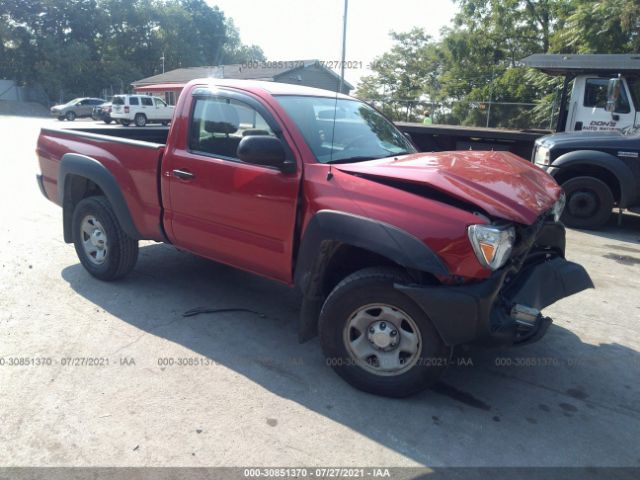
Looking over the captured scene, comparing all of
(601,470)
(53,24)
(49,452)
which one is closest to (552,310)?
(601,470)

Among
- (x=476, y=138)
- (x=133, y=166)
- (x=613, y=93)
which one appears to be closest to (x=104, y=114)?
(x=476, y=138)

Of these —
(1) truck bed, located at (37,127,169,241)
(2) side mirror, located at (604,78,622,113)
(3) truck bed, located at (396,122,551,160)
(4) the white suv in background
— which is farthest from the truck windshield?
(4) the white suv in background

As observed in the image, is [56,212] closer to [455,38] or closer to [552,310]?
[552,310]

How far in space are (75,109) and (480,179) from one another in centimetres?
3887

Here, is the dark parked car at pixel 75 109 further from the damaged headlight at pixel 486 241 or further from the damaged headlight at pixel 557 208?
the damaged headlight at pixel 486 241

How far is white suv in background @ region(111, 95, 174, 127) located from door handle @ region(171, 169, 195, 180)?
28.2 metres

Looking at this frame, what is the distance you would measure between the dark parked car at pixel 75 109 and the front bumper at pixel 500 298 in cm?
3868

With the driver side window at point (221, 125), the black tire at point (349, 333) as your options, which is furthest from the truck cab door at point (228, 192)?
the black tire at point (349, 333)

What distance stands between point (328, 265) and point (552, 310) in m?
2.40

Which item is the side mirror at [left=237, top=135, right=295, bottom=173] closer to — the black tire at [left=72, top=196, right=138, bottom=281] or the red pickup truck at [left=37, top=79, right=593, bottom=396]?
the red pickup truck at [left=37, top=79, right=593, bottom=396]

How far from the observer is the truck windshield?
12.2ft

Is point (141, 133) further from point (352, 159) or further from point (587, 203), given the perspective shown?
point (587, 203)

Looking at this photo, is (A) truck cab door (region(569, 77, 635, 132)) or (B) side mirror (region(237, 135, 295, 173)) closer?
(B) side mirror (region(237, 135, 295, 173))

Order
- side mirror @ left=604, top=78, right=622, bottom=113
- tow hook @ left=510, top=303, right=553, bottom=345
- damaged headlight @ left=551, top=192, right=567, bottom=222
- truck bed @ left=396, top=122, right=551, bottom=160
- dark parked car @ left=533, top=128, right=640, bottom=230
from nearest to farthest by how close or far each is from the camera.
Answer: tow hook @ left=510, top=303, right=553, bottom=345 < damaged headlight @ left=551, top=192, right=567, bottom=222 < dark parked car @ left=533, top=128, right=640, bottom=230 < side mirror @ left=604, top=78, right=622, bottom=113 < truck bed @ left=396, top=122, right=551, bottom=160
